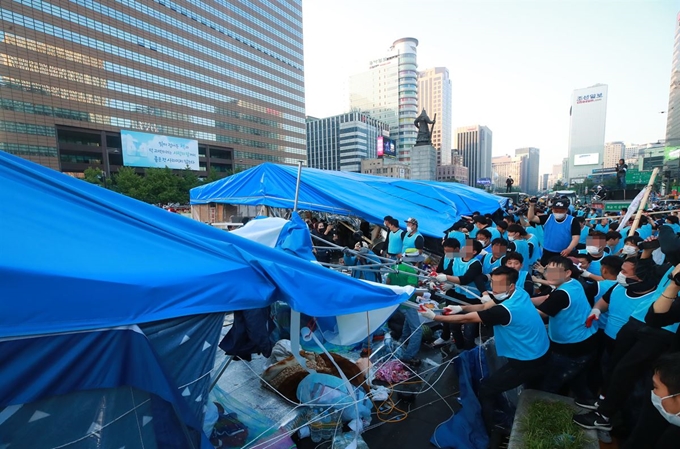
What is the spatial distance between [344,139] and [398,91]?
1040 inches

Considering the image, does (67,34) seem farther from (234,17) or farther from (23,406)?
(23,406)

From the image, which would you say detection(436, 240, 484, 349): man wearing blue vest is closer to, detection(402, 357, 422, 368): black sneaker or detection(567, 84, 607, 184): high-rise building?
detection(402, 357, 422, 368): black sneaker

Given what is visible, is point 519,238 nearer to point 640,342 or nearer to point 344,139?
point 640,342

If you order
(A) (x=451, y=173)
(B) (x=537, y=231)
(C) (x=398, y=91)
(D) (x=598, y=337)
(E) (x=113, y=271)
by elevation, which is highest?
(C) (x=398, y=91)

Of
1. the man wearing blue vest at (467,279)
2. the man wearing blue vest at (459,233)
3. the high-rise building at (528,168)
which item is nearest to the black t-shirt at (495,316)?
the man wearing blue vest at (467,279)

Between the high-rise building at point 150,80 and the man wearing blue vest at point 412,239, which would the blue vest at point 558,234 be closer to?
the man wearing blue vest at point 412,239

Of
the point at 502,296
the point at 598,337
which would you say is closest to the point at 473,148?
the point at 598,337

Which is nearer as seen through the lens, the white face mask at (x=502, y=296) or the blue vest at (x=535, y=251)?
the white face mask at (x=502, y=296)

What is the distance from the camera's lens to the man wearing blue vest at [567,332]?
3.34m

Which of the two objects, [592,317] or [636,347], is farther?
[592,317]

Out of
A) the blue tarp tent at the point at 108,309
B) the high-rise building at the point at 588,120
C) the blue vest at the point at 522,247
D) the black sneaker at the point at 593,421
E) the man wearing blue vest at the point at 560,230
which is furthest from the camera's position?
A: the high-rise building at the point at 588,120

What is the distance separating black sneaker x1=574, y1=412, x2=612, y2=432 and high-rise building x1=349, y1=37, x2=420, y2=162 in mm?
102911

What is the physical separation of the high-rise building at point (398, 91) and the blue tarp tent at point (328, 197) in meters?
94.8

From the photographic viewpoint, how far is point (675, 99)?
8238cm
